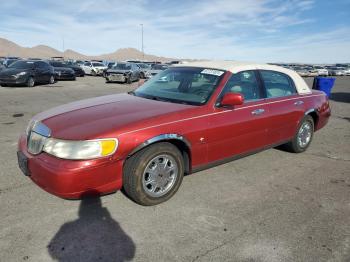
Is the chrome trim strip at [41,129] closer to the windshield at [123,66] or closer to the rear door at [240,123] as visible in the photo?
the rear door at [240,123]

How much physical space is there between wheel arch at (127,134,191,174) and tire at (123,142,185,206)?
62 millimetres

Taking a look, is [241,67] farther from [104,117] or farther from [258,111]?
[104,117]

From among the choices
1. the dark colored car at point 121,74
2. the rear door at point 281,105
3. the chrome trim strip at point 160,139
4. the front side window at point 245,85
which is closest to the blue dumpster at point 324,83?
the rear door at point 281,105

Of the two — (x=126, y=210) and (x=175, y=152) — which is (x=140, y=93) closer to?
(x=175, y=152)

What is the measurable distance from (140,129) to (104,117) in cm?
51

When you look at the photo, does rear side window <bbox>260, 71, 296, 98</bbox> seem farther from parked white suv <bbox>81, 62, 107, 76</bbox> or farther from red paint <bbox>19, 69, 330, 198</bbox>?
parked white suv <bbox>81, 62, 107, 76</bbox>

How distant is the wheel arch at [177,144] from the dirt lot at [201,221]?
1.46ft

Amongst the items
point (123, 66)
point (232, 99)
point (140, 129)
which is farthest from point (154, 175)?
point (123, 66)

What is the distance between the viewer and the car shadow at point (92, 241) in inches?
105

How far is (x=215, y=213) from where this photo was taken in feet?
11.3

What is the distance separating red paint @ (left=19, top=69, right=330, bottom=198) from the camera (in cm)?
304

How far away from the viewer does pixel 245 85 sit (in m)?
4.48

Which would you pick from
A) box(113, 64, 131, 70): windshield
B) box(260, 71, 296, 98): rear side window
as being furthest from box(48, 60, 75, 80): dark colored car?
box(260, 71, 296, 98): rear side window

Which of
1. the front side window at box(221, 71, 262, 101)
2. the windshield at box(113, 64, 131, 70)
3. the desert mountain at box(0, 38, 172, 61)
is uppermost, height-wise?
the desert mountain at box(0, 38, 172, 61)
